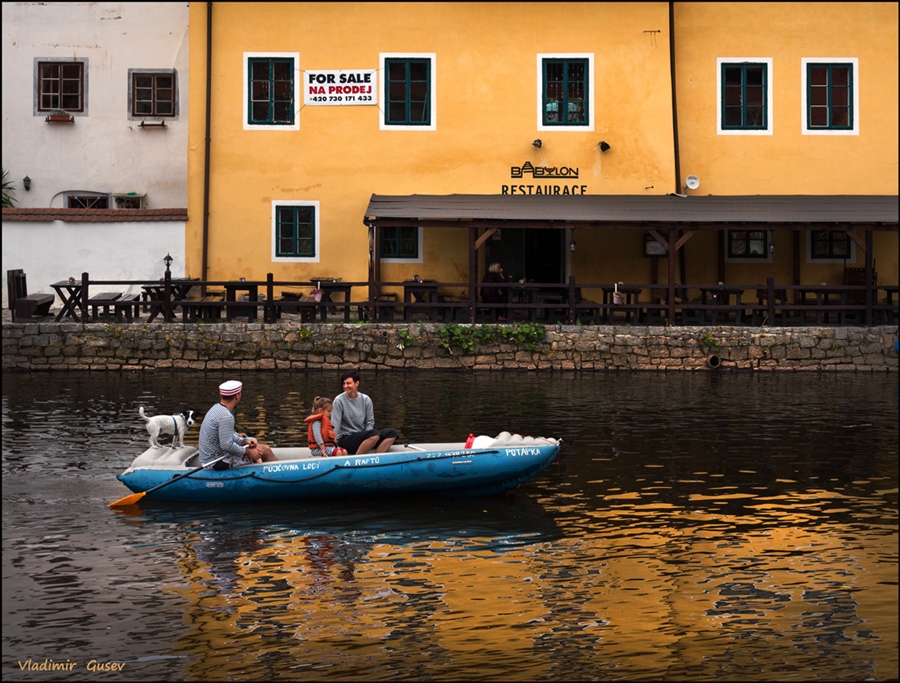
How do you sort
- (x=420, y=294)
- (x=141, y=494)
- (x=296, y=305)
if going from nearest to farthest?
(x=141, y=494)
(x=296, y=305)
(x=420, y=294)

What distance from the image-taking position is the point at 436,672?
9484 millimetres

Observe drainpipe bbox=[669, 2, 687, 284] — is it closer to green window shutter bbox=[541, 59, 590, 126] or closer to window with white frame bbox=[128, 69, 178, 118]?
green window shutter bbox=[541, 59, 590, 126]

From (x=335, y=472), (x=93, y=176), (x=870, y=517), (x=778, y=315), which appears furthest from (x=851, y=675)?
(x=93, y=176)

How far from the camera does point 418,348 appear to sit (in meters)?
27.0

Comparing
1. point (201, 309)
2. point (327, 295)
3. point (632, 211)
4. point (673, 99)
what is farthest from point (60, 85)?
point (673, 99)

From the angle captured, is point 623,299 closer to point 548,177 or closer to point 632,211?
point 632,211

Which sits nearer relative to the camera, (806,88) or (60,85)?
A: (806,88)

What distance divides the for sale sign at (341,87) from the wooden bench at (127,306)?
6017 mm

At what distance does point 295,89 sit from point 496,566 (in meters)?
20.0

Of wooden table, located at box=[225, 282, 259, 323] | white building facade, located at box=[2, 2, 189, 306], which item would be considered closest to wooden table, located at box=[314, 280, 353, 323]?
wooden table, located at box=[225, 282, 259, 323]

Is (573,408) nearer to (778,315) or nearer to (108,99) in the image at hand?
(778,315)

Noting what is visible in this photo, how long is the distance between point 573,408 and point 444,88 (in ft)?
36.4

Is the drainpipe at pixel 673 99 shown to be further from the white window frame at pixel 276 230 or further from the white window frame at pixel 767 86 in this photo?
the white window frame at pixel 276 230

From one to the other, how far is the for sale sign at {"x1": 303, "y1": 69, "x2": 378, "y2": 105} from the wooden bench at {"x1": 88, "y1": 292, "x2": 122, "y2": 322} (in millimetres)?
6301
